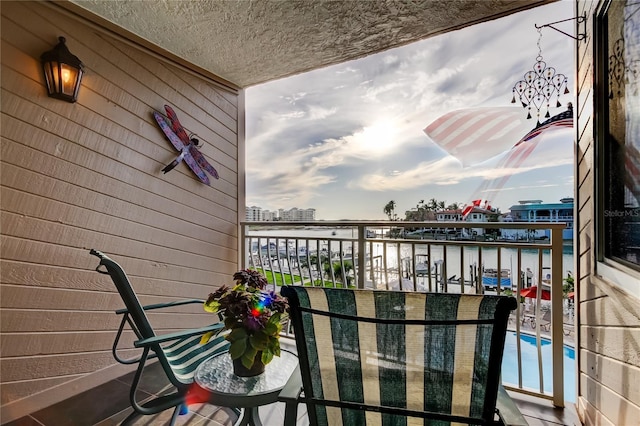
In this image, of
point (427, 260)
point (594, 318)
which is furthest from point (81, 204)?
point (594, 318)

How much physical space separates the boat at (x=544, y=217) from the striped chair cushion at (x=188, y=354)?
214cm

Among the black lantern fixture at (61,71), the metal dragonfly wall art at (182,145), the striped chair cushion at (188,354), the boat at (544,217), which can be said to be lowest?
the striped chair cushion at (188,354)

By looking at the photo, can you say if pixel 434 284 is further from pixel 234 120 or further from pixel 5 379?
pixel 5 379

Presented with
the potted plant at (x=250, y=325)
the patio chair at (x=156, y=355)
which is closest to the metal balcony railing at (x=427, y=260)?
the potted plant at (x=250, y=325)

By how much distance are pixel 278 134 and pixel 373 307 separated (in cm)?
427

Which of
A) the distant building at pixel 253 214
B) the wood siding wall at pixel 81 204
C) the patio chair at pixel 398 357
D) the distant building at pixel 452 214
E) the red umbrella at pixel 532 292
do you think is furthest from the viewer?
the distant building at pixel 253 214

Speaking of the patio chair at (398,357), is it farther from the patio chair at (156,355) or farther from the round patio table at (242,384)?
the patio chair at (156,355)

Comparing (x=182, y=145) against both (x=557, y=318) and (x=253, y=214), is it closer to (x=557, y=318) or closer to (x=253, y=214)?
(x=253, y=214)

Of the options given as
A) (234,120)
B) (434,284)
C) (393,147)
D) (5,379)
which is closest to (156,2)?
(234,120)

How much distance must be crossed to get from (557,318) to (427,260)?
0.88m

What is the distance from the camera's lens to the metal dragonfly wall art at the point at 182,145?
2.80 m

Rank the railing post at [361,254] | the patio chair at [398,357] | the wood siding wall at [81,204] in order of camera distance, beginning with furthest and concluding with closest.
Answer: the railing post at [361,254]
the wood siding wall at [81,204]
the patio chair at [398,357]

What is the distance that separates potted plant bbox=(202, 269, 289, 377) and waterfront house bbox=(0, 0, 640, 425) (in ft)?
4.59

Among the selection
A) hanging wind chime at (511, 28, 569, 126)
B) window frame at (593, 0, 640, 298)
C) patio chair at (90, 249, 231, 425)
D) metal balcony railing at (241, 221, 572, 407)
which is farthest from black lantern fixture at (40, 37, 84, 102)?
hanging wind chime at (511, 28, 569, 126)
